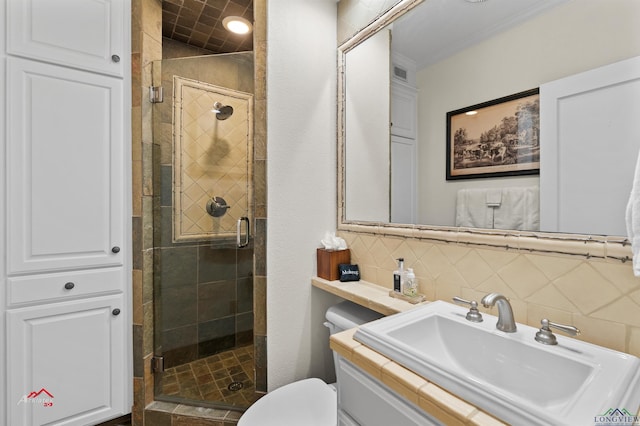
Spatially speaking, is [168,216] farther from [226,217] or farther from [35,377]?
[35,377]

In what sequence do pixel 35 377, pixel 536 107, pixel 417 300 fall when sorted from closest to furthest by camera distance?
pixel 536 107, pixel 417 300, pixel 35 377

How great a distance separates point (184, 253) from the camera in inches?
67.7

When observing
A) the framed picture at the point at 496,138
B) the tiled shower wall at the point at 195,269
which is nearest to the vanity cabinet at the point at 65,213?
the tiled shower wall at the point at 195,269

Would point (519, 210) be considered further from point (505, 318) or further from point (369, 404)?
point (369, 404)

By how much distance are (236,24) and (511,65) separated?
71.7 inches

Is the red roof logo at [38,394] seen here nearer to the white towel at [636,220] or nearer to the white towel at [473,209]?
the white towel at [473,209]

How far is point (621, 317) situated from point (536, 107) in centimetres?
66

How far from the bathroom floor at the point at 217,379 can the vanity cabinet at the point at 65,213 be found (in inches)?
9.3

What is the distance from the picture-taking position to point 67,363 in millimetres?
1384

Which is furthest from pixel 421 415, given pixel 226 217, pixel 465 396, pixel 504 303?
pixel 226 217

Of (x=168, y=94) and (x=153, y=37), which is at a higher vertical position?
(x=153, y=37)

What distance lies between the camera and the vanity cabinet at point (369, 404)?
656mm

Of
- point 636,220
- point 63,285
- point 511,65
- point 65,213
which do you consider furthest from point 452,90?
point 63,285

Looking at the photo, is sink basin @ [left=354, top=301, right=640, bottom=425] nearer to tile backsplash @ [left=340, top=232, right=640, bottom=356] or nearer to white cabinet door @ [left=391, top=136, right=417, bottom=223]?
tile backsplash @ [left=340, top=232, right=640, bottom=356]
